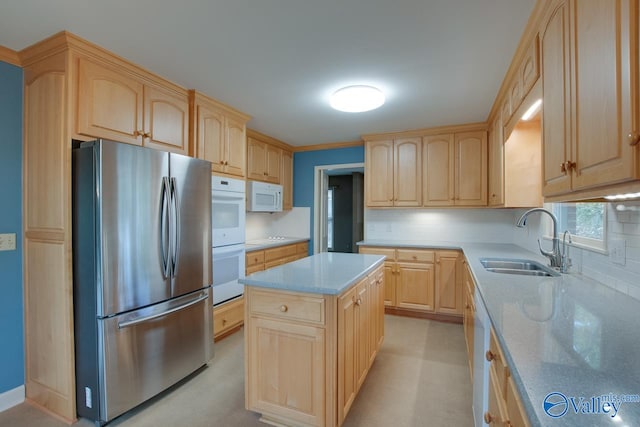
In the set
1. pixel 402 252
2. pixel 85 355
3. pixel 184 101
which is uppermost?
pixel 184 101

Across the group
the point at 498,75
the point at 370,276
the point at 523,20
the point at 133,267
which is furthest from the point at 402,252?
the point at 133,267

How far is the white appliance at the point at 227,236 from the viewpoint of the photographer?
2.86m

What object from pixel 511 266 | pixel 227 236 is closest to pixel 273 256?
pixel 227 236

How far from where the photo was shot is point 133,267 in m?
1.92

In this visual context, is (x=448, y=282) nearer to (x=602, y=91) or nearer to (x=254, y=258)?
(x=254, y=258)

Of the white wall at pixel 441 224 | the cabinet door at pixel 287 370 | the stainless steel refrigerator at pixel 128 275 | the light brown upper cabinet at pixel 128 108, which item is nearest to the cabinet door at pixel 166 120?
the light brown upper cabinet at pixel 128 108

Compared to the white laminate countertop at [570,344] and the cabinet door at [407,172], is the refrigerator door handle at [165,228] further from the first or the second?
the cabinet door at [407,172]

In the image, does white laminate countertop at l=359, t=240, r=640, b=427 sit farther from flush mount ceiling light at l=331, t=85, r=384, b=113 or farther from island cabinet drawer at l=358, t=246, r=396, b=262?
island cabinet drawer at l=358, t=246, r=396, b=262

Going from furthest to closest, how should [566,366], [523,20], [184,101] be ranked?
[184,101], [523,20], [566,366]

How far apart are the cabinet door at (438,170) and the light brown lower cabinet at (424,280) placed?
2.31ft

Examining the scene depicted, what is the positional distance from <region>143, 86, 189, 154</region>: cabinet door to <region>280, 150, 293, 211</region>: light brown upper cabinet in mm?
2085

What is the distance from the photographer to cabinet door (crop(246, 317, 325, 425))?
1.65 m

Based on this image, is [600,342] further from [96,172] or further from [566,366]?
[96,172]

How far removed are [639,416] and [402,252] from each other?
3177 millimetres
